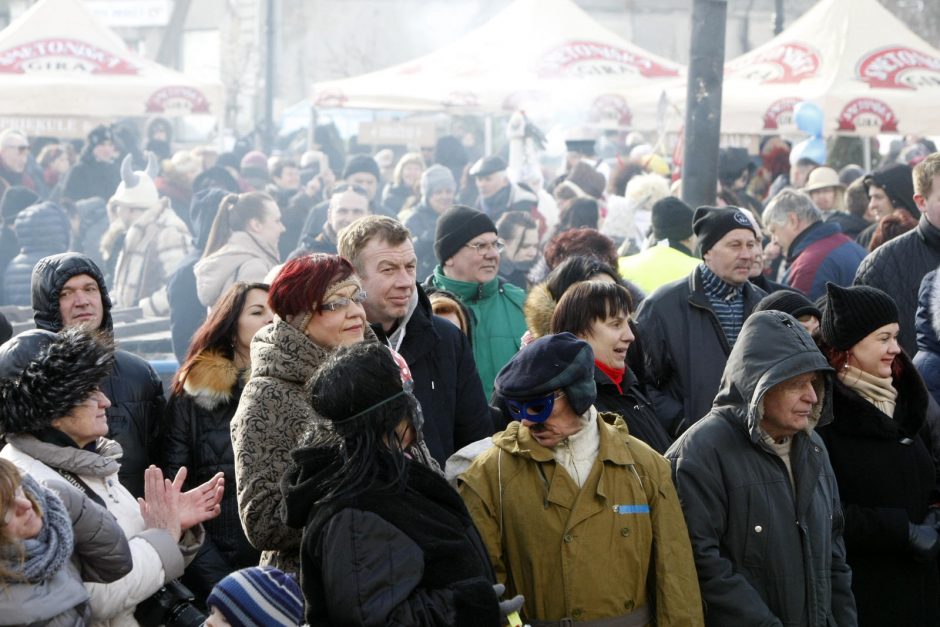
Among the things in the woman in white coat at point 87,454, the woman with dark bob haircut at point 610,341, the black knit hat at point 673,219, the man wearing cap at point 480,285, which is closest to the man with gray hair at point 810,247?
the black knit hat at point 673,219

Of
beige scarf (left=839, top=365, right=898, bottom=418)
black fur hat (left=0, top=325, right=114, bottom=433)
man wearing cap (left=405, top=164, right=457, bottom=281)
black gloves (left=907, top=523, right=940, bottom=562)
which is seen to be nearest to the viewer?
black fur hat (left=0, top=325, right=114, bottom=433)

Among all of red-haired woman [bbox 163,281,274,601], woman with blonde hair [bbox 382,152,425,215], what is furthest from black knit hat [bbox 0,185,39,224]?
red-haired woman [bbox 163,281,274,601]

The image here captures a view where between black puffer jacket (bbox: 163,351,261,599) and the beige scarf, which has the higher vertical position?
the beige scarf

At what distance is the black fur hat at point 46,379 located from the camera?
3.71m

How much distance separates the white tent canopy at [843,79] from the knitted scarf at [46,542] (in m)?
11.6

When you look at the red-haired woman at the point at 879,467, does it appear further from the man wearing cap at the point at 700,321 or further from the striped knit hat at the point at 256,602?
the striped knit hat at the point at 256,602

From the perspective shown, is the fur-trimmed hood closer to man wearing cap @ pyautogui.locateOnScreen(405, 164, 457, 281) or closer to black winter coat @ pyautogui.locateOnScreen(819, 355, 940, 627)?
black winter coat @ pyautogui.locateOnScreen(819, 355, 940, 627)

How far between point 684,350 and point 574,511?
7.30 ft

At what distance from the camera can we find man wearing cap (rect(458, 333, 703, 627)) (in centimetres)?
374

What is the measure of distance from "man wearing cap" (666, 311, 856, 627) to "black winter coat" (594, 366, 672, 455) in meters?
0.50

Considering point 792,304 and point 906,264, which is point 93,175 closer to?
point 906,264

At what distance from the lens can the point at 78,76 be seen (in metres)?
15.9

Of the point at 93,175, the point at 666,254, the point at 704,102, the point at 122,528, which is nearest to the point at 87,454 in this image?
the point at 122,528

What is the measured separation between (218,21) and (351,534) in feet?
113
